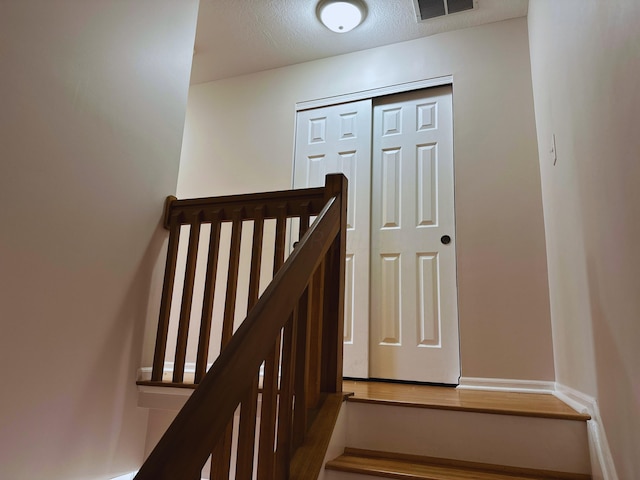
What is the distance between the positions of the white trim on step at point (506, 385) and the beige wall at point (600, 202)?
0.94ft

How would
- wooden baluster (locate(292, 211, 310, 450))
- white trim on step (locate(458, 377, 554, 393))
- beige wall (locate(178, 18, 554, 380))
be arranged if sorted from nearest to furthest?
wooden baluster (locate(292, 211, 310, 450))
white trim on step (locate(458, 377, 554, 393))
beige wall (locate(178, 18, 554, 380))

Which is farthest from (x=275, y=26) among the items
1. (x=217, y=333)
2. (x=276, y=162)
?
(x=217, y=333)

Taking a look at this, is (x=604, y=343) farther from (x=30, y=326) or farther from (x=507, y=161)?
(x=30, y=326)

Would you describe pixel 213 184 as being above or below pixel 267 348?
above

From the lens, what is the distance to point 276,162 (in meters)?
3.37

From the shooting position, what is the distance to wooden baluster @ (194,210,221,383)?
74.0 inches

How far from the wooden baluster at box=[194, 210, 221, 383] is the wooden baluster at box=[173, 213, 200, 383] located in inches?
3.2

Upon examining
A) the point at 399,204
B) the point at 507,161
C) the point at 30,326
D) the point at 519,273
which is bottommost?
the point at 30,326

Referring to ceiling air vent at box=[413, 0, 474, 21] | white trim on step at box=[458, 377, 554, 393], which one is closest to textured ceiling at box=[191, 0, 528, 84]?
ceiling air vent at box=[413, 0, 474, 21]

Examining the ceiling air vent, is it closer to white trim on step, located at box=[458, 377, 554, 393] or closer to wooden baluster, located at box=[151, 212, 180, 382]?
wooden baluster, located at box=[151, 212, 180, 382]

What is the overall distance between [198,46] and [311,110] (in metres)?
0.94

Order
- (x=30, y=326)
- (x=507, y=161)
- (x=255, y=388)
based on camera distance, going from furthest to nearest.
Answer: (x=507, y=161)
(x=30, y=326)
(x=255, y=388)

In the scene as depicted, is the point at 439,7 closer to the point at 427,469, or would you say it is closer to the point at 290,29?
the point at 290,29

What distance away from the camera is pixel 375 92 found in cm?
321
